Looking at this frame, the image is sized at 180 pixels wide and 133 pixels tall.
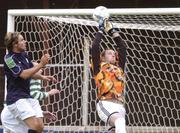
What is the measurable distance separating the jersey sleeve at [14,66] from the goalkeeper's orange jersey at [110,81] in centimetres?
76

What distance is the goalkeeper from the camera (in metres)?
5.25

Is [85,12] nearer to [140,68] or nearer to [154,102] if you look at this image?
[140,68]

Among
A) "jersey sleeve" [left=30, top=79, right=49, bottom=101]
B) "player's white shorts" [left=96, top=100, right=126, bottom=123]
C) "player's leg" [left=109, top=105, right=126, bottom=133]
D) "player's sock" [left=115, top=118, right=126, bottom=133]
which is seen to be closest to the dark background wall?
"jersey sleeve" [left=30, top=79, right=49, bottom=101]

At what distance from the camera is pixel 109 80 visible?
5.40 m

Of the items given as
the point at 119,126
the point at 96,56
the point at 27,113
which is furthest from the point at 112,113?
the point at 27,113

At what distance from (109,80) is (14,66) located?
92cm

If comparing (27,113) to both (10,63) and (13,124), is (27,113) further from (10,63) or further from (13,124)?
(10,63)

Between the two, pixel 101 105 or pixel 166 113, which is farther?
pixel 166 113

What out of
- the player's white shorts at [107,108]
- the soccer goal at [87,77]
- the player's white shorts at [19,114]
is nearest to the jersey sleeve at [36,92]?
the player's white shorts at [19,114]
